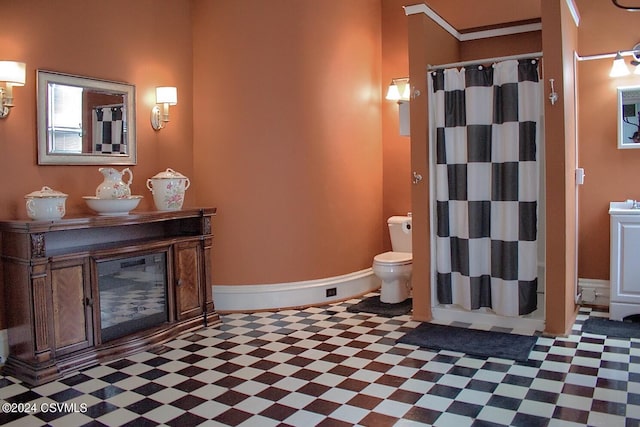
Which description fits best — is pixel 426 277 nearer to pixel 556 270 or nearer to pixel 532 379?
pixel 556 270

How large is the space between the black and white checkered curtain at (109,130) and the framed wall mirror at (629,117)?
4024 mm

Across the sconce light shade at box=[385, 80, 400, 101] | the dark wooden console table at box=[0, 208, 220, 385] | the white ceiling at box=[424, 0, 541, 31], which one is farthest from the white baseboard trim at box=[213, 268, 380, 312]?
the white ceiling at box=[424, 0, 541, 31]

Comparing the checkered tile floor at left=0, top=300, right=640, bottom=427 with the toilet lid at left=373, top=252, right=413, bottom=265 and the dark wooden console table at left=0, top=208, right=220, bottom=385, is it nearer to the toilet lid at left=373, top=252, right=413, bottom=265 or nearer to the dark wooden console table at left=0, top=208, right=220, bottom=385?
the dark wooden console table at left=0, top=208, right=220, bottom=385

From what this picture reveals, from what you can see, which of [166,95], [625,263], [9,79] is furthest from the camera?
[166,95]

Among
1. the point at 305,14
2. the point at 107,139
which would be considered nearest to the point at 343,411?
the point at 107,139

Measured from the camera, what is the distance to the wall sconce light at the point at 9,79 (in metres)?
3.29

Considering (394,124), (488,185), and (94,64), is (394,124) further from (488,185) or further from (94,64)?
(94,64)

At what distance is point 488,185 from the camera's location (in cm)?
407

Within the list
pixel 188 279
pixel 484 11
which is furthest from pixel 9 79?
pixel 484 11

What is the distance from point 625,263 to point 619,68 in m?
1.57

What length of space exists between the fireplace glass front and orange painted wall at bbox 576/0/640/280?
3.57 metres

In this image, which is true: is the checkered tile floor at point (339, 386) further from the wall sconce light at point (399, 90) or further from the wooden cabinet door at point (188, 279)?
the wall sconce light at point (399, 90)

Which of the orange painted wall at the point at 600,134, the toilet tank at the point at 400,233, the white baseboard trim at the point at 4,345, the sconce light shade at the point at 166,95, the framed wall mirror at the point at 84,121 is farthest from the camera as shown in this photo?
the toilet tank at the point at 400,233

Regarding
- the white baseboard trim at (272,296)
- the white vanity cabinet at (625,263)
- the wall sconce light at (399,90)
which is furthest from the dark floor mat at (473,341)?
the wall sconce light at (399,90)
